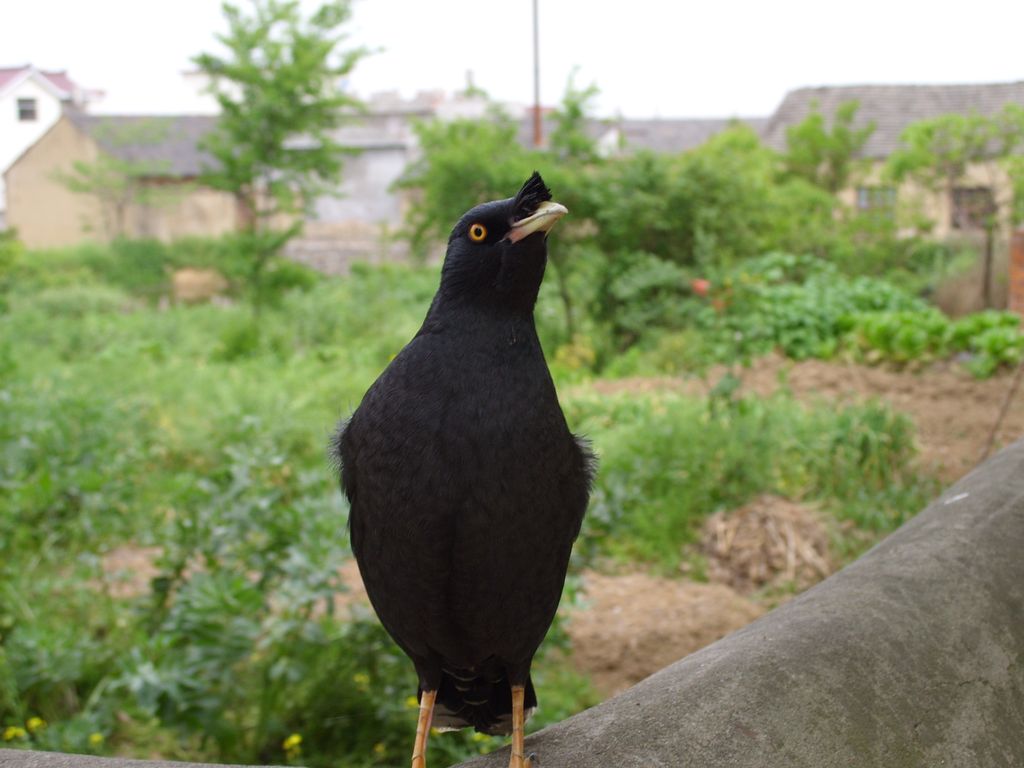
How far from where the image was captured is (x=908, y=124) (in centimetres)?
1822

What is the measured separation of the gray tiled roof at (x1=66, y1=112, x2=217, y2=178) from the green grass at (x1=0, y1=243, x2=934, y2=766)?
20.8m

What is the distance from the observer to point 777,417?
6.66 m

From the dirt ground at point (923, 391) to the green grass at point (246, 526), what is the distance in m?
0.52

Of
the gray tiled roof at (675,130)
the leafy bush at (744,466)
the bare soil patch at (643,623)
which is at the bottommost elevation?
the bare soil patch at (643,623)

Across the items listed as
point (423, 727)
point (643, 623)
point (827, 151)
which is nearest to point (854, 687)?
point (423, 727)

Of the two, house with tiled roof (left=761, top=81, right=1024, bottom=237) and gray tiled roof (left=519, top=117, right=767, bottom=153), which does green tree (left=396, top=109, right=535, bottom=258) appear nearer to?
house with tiled roof (left=761, top=81, right=1024, bottom=237)

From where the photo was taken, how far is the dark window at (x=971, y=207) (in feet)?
47.2

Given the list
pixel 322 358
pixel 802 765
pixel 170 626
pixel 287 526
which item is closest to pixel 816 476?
pixel 287 526

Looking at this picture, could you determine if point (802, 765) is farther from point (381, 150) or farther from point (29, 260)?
point (381, 150)

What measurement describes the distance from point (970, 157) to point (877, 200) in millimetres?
2423

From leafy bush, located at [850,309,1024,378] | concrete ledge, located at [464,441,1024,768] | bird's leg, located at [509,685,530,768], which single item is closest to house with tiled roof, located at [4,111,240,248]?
leafy bush, located at [850,309,1024,378]

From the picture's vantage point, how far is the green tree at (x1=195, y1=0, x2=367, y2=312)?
48.5 ft

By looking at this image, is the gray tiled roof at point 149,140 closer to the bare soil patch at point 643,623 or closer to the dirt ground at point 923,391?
the dirt ground at point 923,391

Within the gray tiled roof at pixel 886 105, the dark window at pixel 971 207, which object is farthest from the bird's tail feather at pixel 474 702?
the gray tiled roof at pixel 886 105
